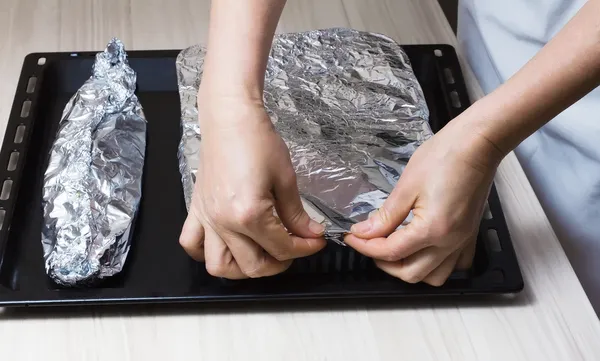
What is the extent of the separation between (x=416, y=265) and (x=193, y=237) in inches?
7.7

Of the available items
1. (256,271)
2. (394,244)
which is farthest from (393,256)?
(256,271)

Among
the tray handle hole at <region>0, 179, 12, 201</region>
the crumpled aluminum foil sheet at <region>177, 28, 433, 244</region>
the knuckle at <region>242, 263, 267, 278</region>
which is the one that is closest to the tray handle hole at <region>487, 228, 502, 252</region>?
the crumpled aluminum foil sheet at <region>177, 28, 433, 244</region>

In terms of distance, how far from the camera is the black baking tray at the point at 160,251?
0.58 metres

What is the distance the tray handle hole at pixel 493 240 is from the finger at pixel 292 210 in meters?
0.17

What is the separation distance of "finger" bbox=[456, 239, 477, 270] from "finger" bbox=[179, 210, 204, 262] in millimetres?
230

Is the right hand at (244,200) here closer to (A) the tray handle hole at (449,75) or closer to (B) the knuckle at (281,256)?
(B) the knuckle at (281,256)

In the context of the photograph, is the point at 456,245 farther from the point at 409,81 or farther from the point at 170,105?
the point at 170,105

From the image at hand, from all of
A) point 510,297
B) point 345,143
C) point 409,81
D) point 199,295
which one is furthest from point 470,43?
point 199,295

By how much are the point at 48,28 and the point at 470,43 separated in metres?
0.57

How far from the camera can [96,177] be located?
2.13 ft

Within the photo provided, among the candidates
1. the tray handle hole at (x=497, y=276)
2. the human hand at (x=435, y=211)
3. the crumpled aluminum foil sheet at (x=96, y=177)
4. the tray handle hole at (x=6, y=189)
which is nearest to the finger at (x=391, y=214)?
the human hand at (x=435, y=211)

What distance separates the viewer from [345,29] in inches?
33.6

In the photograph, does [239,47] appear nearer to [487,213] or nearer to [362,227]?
[362,227]

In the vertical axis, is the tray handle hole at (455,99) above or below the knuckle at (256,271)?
above
